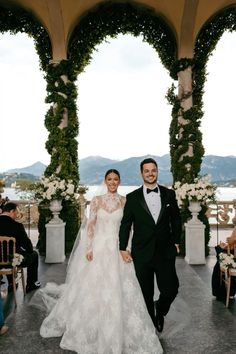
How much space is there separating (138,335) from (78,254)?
4.31 feet

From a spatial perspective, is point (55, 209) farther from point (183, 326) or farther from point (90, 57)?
point (183, 326)

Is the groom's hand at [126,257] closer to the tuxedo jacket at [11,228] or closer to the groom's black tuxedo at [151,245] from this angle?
the groom's black tuxedo at [151,245]

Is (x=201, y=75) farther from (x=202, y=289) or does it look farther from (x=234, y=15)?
(x=202, y=289)

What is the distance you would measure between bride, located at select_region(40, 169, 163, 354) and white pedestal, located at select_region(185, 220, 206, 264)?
395 centimetres

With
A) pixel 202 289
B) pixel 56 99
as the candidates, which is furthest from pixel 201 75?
pixel 202 289

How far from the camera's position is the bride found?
11.2ft

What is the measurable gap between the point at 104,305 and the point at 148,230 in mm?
860

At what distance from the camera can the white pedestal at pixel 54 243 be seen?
787cm

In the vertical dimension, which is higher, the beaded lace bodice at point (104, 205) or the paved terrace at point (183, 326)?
the beaded lace bodice at point (104, 205)

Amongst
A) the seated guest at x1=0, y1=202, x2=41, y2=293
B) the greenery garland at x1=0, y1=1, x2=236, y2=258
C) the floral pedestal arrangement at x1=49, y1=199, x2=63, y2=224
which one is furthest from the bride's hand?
the greenery garland at x1=0, y1=1, x2=236, y2=258

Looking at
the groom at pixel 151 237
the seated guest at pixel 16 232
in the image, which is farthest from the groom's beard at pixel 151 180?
the seated guest at pixel 16 232

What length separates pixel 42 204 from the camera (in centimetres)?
841

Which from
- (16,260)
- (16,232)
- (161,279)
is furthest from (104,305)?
(16,232)

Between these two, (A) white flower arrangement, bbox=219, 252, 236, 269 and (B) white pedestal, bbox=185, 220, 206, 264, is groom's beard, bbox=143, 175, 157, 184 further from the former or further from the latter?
(B) white pedestal, bbox=185, 220, 206, 264
